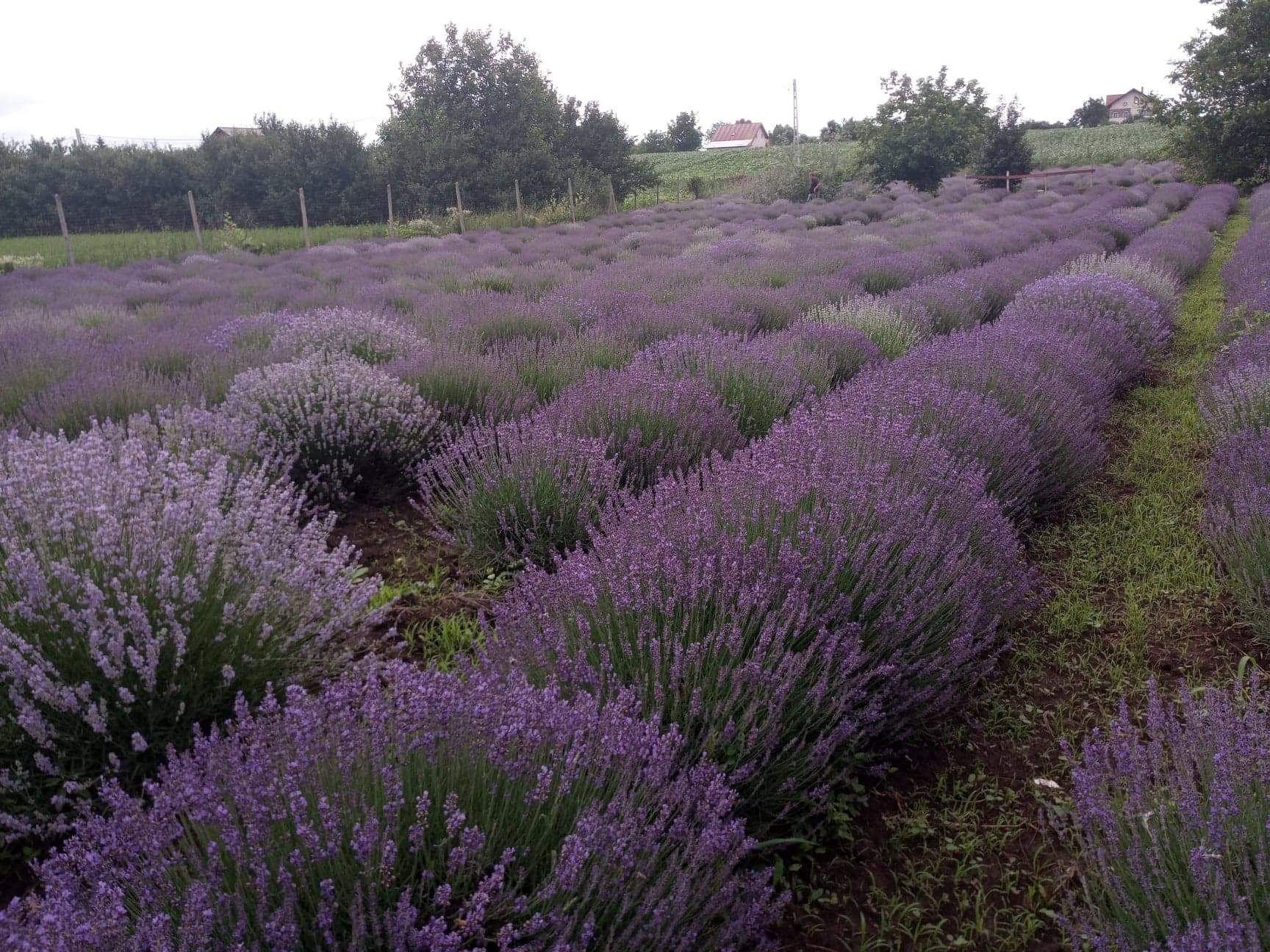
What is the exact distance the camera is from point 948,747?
97.1 inches

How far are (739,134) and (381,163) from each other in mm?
60758

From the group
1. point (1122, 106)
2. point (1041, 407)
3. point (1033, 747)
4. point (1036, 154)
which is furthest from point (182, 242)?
point (1122, 106)

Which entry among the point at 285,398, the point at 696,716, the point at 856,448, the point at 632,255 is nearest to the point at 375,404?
Answer: the point at 285,398

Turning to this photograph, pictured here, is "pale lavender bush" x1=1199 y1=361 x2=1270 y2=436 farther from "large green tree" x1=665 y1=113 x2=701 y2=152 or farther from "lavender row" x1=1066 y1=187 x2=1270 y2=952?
"large green tree" x1=665 y1=113 x2=701 y2=152

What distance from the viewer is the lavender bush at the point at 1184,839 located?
1.34 meters

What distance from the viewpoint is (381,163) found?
95.9 feet

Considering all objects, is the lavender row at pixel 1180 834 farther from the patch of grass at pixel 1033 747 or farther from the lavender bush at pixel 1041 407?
the lavender bush at pixel 1041 407

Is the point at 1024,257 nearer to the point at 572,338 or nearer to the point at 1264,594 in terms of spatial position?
the point at 572,338

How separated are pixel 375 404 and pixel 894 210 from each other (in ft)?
56.5

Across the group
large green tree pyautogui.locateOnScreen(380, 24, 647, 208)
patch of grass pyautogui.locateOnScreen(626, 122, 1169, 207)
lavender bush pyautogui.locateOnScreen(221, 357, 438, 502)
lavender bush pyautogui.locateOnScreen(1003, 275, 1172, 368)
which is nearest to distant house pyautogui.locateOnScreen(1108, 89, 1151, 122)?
patch of grass pyautogui.locateOnScreen(626, 122, 1169, 207)

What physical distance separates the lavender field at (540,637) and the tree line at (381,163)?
25.4 metres

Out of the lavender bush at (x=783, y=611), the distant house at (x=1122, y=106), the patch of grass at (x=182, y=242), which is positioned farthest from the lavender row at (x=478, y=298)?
the distant house at (x=1122, y=106)

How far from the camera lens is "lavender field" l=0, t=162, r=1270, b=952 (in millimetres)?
1309

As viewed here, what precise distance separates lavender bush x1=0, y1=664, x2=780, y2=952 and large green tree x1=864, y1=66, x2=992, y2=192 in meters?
29.1
